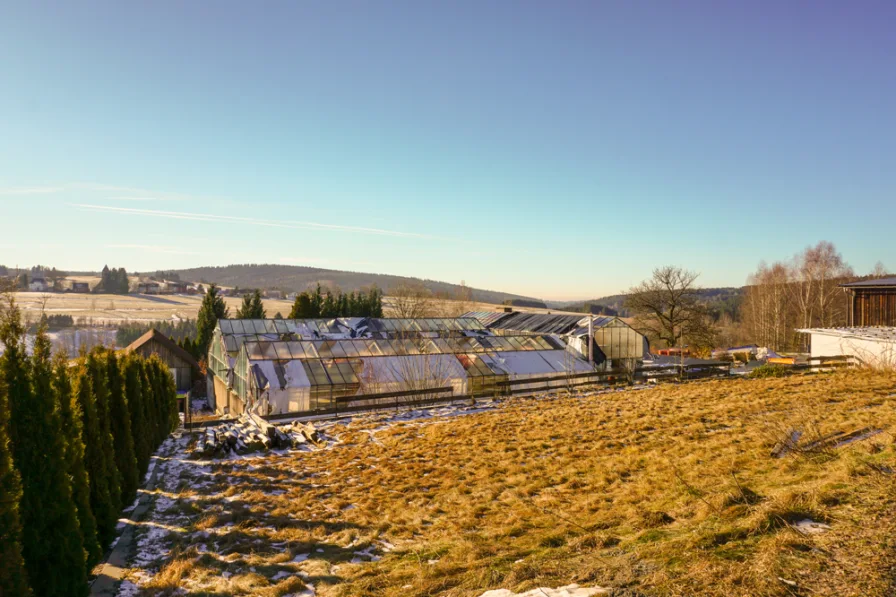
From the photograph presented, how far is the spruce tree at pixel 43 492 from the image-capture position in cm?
598

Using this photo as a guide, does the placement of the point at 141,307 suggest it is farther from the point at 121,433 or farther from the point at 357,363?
the point at 121,433

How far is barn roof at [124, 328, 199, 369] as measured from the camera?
4062cm

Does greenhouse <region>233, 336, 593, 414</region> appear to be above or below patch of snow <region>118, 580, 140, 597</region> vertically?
above

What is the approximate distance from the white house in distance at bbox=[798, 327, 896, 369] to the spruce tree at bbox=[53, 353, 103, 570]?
24.6 m

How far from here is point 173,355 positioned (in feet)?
139

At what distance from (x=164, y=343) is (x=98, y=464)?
121 ft

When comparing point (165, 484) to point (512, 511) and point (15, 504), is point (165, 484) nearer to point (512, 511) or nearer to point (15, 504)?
point (15, 504)

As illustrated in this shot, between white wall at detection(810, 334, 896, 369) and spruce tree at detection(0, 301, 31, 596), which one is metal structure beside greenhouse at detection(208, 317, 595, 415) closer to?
white wall at detection(810, 334, 896, 369)

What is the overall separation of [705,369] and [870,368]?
791cm

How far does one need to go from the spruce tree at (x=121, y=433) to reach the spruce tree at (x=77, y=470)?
306 cm

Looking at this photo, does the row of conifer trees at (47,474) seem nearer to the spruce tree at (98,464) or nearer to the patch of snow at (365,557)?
the spruce tree at (98,464)

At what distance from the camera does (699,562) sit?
4465 mm

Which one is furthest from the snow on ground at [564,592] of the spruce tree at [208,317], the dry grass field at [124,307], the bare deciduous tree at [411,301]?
the dry grass field at [124,307]

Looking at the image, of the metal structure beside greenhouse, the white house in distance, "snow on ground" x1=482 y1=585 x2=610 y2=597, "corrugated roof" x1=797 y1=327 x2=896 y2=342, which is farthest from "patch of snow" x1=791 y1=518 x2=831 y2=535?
"corrugated roof" x1=797 y1=327 x2=896 y2=342
